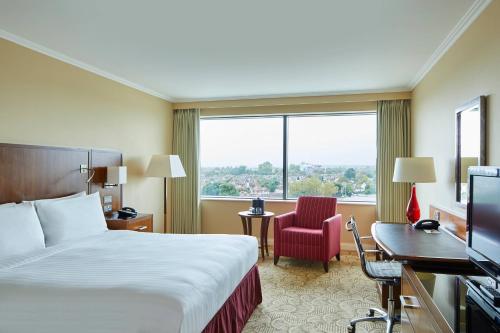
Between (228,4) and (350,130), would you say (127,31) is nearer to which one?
(228,4)

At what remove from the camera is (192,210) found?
5875 mm

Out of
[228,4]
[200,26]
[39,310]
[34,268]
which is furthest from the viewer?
[200,26]

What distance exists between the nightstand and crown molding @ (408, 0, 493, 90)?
383cm

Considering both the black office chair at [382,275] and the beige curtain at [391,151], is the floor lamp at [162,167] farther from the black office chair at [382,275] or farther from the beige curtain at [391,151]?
the beige curtain at [391,151]

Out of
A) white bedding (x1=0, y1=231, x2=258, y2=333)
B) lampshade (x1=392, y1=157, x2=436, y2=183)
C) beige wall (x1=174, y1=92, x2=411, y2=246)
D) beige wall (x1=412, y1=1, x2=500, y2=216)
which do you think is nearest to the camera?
white bedding (x1=0, y1=231, x2=258, y2=333)

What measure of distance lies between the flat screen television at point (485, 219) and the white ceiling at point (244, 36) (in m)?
1.52

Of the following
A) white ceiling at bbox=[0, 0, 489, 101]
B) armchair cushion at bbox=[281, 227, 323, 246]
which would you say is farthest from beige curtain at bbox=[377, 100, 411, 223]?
armchair cushion at bbox=[281, 227, 323, 246]

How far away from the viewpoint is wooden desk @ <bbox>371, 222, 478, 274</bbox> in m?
2.00

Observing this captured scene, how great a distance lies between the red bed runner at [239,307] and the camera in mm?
2281

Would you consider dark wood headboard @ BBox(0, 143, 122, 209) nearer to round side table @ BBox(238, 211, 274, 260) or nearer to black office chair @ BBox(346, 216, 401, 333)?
round side table @ BBox(238, 211, 274, 260)

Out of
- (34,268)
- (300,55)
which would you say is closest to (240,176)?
(300,55)

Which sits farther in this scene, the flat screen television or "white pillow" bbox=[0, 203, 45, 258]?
"white pillow" bbox=[0, 203, 45, 258]

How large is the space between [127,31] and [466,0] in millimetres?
2710

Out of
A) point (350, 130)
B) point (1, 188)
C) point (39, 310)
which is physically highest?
point (350, 130)
